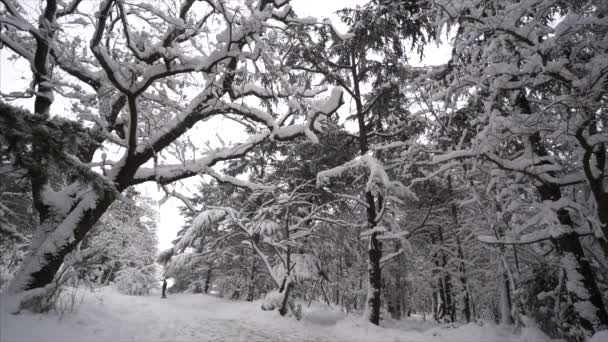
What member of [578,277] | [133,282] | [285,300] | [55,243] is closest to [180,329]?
[55,243]

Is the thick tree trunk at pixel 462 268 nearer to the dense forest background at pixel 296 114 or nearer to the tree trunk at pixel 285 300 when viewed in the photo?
the dense forest background at pixel 296 114

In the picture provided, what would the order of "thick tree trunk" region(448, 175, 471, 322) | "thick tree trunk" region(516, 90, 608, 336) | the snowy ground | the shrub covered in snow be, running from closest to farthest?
the snowy ground
"thick tree trunk" region(516, 90, 608, 336)
"thick tree trunk" region(448, 175, 471, 322)
the shrub covered in snow

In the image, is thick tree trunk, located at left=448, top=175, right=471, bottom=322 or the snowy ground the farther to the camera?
thick tree trunk, located at left=448, top=175, right=471, bottom=322

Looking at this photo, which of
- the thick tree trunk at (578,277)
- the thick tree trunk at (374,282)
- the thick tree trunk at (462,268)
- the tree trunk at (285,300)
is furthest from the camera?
the thick tree trunk at (462,268)

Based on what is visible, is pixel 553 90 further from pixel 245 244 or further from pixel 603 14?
pixel 245 244

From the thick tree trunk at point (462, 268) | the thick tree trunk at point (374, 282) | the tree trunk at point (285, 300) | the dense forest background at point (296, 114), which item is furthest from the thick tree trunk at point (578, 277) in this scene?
the thick tree trunk at point (462, 268)

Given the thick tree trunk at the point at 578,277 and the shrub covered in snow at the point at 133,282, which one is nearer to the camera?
the thick tree trunk at the point at 578,277

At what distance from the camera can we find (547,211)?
604 centimetres

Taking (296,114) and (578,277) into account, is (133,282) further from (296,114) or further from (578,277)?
(578,277)

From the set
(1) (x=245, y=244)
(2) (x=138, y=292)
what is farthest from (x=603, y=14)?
(2) (x=138, y=292)

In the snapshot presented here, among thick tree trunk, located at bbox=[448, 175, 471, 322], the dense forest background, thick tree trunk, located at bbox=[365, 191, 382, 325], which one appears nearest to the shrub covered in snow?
the dense forest background

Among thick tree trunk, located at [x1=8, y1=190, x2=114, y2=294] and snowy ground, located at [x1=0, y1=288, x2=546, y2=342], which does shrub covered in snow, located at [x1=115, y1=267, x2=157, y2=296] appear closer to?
snowy ground, located at [x1=0, y1=288, x2=546, y2=342]

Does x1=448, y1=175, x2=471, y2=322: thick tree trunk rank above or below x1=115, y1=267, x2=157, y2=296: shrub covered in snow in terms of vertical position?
above

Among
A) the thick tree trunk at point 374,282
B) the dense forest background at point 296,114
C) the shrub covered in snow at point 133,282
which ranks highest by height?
the dense forest background at point 296,114
